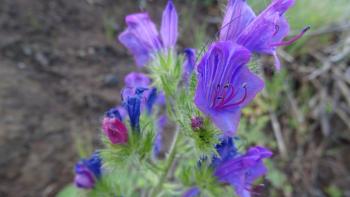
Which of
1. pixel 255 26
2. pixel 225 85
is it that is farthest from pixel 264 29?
pixel 225 85

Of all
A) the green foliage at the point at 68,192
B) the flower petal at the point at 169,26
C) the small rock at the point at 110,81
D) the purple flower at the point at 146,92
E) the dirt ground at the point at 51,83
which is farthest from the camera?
the small rock at the point at 110,81

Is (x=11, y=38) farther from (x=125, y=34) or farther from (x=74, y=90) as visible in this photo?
(x=125, y=34)

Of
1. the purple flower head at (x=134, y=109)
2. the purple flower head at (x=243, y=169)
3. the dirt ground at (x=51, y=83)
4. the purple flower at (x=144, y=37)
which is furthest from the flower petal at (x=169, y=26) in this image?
the dirt ground at (x=51, y=83)

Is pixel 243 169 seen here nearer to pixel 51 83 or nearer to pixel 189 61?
pixel 189 61

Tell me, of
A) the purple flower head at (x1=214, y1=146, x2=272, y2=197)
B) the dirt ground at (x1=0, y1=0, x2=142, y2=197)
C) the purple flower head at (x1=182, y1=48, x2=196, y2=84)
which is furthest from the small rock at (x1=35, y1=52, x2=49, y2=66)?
the purple flower head at (x1=214, y1=146, x2=272, y2=197)

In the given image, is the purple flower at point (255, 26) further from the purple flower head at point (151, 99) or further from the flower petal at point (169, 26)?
the purple flower head at point (151, 99)

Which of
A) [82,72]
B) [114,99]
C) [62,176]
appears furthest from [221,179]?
[82,72]
